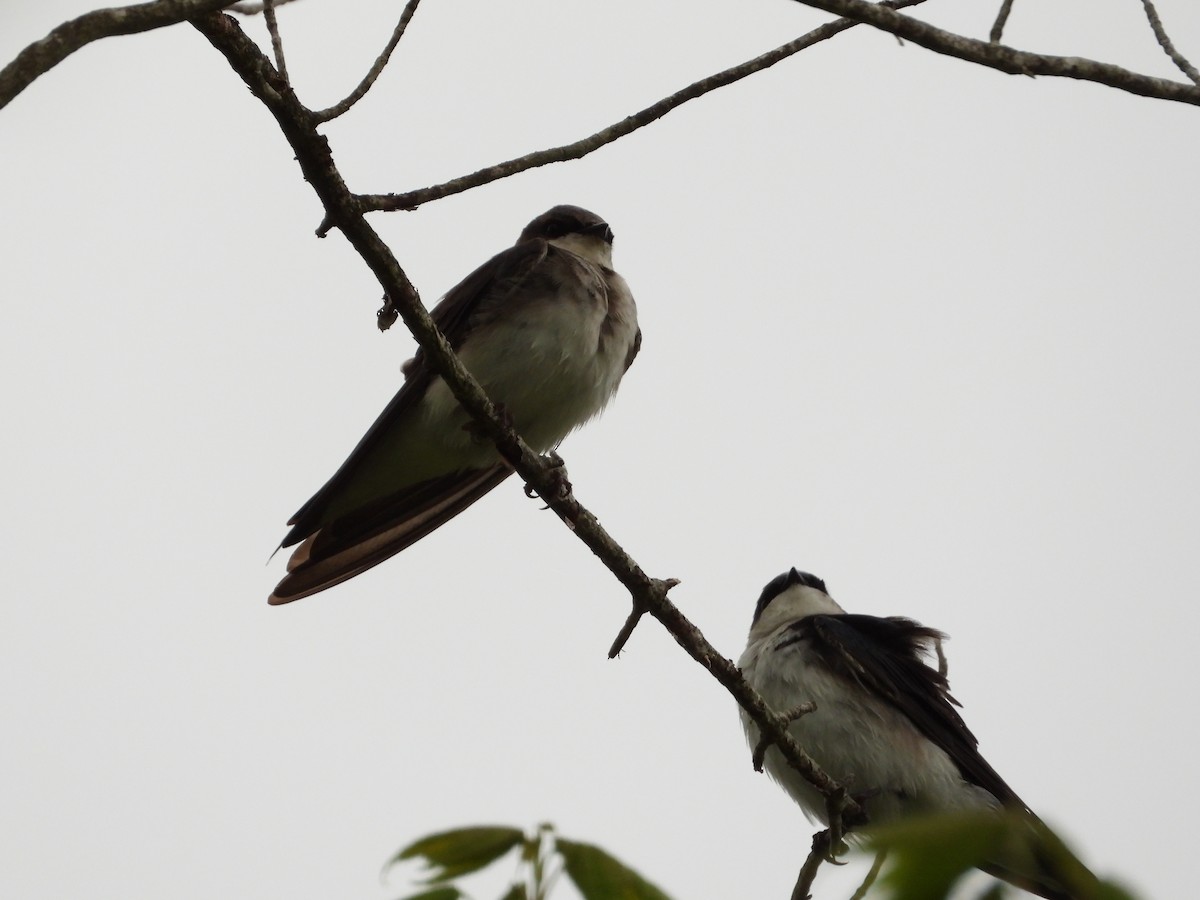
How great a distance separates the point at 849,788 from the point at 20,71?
511cm

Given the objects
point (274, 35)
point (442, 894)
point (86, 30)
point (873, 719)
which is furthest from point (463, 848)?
point (873, 719)

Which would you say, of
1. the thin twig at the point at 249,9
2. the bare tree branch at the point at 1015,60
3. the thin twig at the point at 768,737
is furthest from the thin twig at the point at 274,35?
the thin twig at the point at 768,737

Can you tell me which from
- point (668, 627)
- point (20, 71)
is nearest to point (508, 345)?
point (668, 627)

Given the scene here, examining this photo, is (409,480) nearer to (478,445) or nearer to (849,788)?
(478,445)

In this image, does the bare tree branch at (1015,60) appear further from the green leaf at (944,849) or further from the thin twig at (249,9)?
the green leaf at (944,849)

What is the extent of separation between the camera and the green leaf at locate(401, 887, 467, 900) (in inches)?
63.1

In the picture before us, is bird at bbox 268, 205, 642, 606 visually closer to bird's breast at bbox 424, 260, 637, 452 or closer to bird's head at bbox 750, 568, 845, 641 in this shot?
bird's breast at bbox 424, 260, 637, 452

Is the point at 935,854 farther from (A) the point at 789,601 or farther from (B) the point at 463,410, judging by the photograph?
(A) the point at 789,601

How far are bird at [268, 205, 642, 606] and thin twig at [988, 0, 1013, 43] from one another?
290 cm

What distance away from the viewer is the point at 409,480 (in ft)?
20.4

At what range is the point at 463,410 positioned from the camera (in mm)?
5762

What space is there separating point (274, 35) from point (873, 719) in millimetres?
4496

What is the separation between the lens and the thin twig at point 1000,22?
3.12 metres

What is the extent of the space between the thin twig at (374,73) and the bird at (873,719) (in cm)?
377
